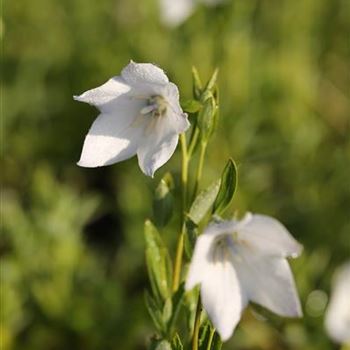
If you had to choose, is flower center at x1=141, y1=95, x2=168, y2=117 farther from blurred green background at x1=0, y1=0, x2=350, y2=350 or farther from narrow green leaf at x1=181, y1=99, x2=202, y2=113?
blurred green background at x1=0, y1=0, x2=350, y2=350

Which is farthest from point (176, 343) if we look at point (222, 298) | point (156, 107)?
point (156, 107)

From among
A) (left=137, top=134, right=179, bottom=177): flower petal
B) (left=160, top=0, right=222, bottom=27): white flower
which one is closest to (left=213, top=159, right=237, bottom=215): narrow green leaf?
(left=137, top=134, right=179, bottom=177): flower petal

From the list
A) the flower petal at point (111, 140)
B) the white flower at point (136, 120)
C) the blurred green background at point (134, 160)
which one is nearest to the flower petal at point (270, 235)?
the white flower at point (136, 120)

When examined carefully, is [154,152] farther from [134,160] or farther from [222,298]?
[134,160]

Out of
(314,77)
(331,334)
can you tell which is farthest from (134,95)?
(314,77)

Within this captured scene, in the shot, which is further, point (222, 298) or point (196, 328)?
point (196, 328)

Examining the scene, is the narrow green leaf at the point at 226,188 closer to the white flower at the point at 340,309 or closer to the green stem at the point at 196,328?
the green stem at the point at 196,328
